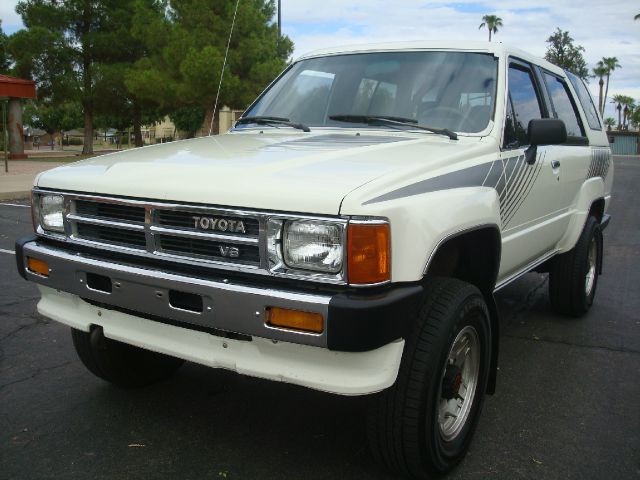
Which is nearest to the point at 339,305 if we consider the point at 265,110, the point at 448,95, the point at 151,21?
the point at 448,95

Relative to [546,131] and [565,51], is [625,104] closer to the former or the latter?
[565,51]

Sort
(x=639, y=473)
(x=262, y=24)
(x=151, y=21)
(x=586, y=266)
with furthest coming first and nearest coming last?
(x=151, y=21) → (x=262, y=24) → (x=586, y=266) → (x=639, y=473)

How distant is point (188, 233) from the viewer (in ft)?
8.38

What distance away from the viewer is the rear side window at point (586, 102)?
5.34 metres

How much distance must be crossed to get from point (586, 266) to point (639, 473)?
2420 millimetres

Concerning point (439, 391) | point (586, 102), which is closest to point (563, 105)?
point (586, 102)

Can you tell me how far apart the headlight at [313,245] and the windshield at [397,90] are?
1.50 m

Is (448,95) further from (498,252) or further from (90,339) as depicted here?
(90,339)

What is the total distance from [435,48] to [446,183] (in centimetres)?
141

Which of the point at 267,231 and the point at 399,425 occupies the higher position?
the point at 267,231

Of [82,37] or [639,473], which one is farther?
[82,37]

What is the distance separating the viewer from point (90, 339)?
11.0ft

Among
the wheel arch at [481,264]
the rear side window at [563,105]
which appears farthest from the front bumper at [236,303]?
the rear side window at [563,105]

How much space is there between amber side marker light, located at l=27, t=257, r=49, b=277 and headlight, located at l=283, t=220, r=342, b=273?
1.28 m
